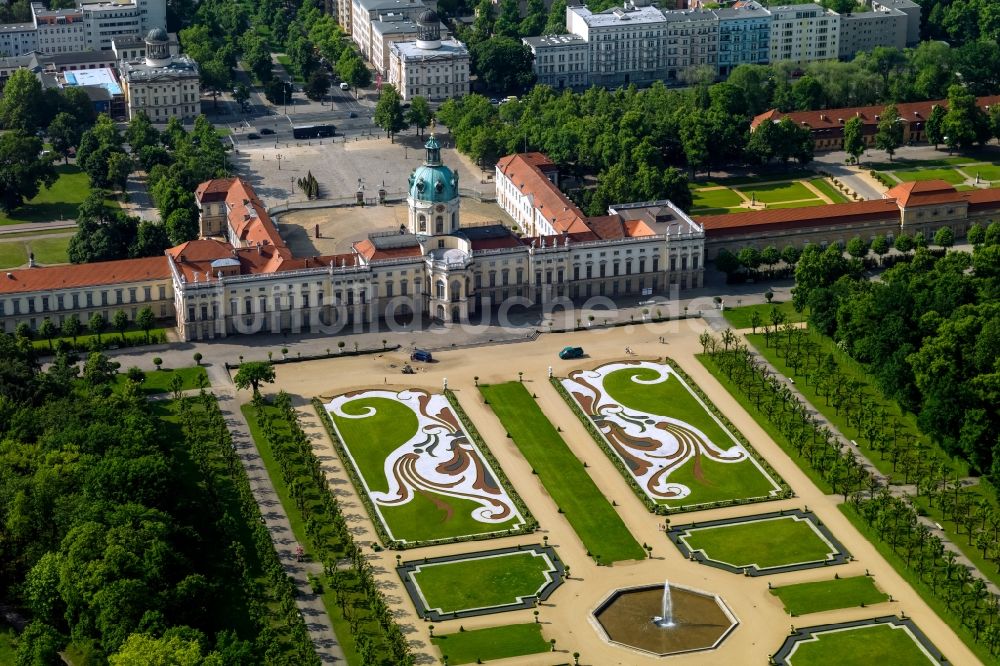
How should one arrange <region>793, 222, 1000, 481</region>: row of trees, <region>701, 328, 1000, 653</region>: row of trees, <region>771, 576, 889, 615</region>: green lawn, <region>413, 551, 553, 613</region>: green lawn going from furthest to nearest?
<region>793, 222, 1000, 481</region>: row of trees → <region>413, 551, 553, 613</region>: green lawn → <region>771, 576, 889, 615</region>: green lawn → <region>701, 328, 1000, 653</region>: row of trees

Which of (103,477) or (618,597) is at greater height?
(103,477)

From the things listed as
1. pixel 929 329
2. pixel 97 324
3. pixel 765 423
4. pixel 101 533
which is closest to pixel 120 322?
pixel 97 324

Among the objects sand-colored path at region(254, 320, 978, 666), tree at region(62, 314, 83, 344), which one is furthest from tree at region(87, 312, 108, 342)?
sand-colored path at region(254, 320, 978, 666)

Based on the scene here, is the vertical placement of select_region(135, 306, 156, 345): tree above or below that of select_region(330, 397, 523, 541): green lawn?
above

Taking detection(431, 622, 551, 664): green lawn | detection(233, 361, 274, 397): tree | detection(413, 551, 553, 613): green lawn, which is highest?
detection(233, 361, 274, 397): tree

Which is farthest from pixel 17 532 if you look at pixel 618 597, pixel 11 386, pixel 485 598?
pixel 618 597

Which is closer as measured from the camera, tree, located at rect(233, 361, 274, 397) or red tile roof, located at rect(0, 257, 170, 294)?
tree, located at rect(233, 361, 274, 397)

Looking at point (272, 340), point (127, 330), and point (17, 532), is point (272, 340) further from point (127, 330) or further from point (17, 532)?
point (17, 532)

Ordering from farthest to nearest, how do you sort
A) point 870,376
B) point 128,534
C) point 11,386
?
1. point 870,376
2. point 11,386
3. point 128,534

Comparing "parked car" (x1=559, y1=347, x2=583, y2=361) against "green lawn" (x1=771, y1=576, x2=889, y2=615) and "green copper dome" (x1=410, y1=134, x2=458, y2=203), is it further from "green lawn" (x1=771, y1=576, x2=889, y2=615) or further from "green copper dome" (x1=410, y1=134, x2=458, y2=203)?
"green lawn" (x1=771, y1=576, x2=889, y2=615)
